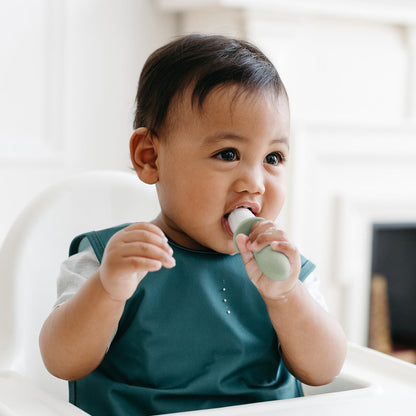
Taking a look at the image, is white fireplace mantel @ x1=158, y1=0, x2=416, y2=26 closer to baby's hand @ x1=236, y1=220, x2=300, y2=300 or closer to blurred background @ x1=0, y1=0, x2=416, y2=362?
blurred background @ x1=0, y1=0, x2=416, y2=362

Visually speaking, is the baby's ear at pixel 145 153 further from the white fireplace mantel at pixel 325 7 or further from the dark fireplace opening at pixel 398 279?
the dark fireplace opening at pixel 398 279

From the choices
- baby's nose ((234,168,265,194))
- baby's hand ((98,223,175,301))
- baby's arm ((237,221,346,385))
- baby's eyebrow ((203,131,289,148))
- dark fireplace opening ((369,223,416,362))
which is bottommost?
dark fireplace opening ((369,223,416,362))

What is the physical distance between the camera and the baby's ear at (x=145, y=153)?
807 mm

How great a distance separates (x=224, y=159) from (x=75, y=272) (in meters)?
0.20

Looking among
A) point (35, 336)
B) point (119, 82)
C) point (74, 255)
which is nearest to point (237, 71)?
point (74, 255)

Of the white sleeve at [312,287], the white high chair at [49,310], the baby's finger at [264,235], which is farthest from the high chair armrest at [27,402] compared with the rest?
the white sleeve at [312,287]

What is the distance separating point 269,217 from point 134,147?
0.57ft

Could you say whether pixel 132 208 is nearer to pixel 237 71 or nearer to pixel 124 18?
pixel 237 71

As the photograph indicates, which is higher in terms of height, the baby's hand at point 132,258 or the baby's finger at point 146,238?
the baby's finger at point 146,238

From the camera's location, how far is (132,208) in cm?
97

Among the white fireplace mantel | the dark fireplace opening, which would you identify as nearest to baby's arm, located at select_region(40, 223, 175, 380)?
the white fireplace mantel

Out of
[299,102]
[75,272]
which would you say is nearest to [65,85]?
[299,102]

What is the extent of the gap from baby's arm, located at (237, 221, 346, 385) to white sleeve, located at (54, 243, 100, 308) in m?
0.19

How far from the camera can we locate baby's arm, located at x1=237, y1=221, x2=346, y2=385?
0.73 metres
